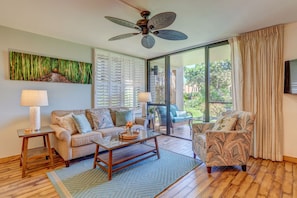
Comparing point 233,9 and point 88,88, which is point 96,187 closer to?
point 88,88

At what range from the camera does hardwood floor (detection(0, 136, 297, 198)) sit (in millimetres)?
1983

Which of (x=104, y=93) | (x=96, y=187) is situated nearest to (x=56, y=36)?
(x=104, y=93)

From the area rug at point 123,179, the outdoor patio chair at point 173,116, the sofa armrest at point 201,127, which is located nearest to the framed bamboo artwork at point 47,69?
the area rug at point 123,179

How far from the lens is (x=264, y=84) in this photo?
3020mm

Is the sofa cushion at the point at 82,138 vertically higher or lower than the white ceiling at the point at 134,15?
lower

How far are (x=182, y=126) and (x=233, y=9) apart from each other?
3.98m

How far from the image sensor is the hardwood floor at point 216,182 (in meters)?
1.98

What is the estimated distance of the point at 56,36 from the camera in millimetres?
3387

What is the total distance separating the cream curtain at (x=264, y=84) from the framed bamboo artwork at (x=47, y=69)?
3.48 m

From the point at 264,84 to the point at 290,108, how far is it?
1.93 ft

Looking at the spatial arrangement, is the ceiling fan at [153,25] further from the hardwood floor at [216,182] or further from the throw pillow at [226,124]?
the hardwood floor at [216,182]

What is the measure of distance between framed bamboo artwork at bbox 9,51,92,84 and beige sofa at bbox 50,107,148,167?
779 mm

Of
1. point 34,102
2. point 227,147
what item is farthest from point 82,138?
point 227,147

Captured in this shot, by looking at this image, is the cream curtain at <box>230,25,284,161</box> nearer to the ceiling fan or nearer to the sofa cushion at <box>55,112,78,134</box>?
the ceiling fan
